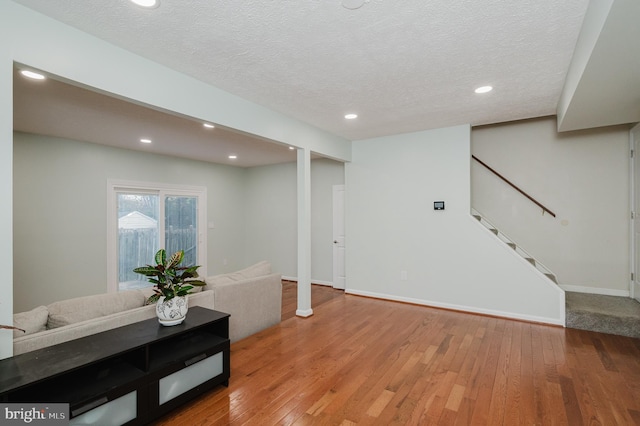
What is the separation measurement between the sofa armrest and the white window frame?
1.74 meters

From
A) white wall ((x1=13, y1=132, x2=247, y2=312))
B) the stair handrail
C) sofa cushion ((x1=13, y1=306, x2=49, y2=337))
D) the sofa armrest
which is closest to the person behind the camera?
sofa cushion ((x1=13, y1=306, x2=49, y2=337))

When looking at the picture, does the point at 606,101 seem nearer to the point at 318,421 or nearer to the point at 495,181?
the point at 495,181

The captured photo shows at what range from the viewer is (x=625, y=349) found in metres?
3.18

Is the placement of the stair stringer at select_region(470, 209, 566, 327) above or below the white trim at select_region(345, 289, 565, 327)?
above

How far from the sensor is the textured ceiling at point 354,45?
193 cm

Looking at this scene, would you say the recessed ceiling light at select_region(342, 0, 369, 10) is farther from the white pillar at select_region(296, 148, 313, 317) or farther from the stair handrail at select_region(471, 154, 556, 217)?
the stair handrail at select_region(471, 154, 556, 217)

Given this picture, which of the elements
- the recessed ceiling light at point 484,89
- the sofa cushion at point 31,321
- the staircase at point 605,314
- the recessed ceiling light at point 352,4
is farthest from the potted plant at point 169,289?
the staircase at point 605,314

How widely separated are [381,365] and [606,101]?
11.0 feet

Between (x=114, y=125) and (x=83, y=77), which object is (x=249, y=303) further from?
(x=114, y=125)

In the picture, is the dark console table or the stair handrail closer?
the dark console table

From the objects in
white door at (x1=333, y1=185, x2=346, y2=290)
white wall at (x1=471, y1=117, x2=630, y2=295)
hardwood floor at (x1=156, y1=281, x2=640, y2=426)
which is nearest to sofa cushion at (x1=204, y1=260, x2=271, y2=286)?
hardwood floor at (x1=156, y1=281, x2=640, y2=426)

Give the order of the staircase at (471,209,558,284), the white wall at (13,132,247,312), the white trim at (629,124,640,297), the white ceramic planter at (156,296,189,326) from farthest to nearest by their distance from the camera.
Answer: the staircase at (471,209,558,284), the white wall at (13,132,247,312), the white trim at (629,124,640,297), the white ceramic planter at (156,296,189,326)

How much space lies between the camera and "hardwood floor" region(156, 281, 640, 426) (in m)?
2.17

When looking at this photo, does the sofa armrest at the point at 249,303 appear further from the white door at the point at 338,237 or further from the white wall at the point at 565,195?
the white wall at the point at 565,195
